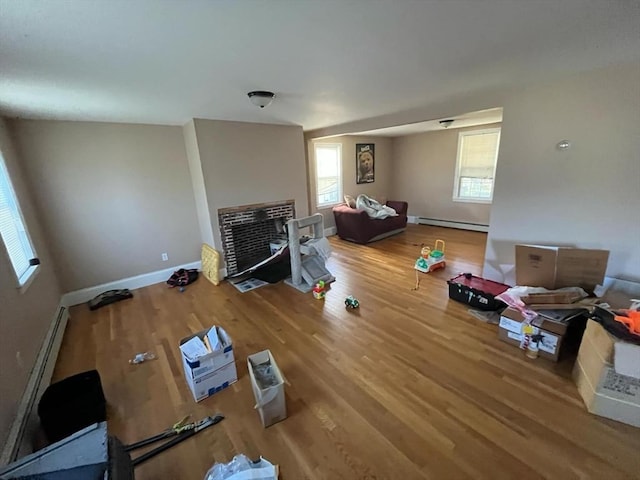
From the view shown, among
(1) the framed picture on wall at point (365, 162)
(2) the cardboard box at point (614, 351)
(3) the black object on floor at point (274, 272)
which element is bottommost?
(3) the black object on floor at point (274, 272)

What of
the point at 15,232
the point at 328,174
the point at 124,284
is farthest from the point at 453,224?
the point at 15,232

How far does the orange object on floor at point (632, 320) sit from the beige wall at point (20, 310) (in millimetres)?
3463

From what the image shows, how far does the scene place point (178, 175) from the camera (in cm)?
371

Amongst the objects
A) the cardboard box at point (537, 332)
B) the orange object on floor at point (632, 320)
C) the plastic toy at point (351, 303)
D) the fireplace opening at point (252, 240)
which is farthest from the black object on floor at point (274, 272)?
the orange object on floor at point (632, 320)

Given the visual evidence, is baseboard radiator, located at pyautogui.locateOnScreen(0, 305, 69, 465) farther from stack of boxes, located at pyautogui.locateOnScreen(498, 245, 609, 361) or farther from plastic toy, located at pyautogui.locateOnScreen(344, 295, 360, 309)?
stack of boxes, located at pyautogui.locateOnScreen(498, 245, 609, 361)

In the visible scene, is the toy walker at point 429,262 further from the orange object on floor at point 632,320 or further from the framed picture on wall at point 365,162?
the framed picture on wall at point 365,162

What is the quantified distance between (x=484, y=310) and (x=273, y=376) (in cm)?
223

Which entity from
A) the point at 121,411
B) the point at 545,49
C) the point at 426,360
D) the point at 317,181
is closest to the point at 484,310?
the point at 426,360

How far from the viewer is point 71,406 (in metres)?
1.57

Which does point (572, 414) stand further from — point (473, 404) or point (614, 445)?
point (473, 404)

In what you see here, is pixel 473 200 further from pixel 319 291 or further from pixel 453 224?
pixel 319 291

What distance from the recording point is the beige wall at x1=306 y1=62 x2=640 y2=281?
2.14 metres

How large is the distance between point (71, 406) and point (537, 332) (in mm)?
3228

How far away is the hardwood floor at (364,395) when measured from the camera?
140 centimetres
